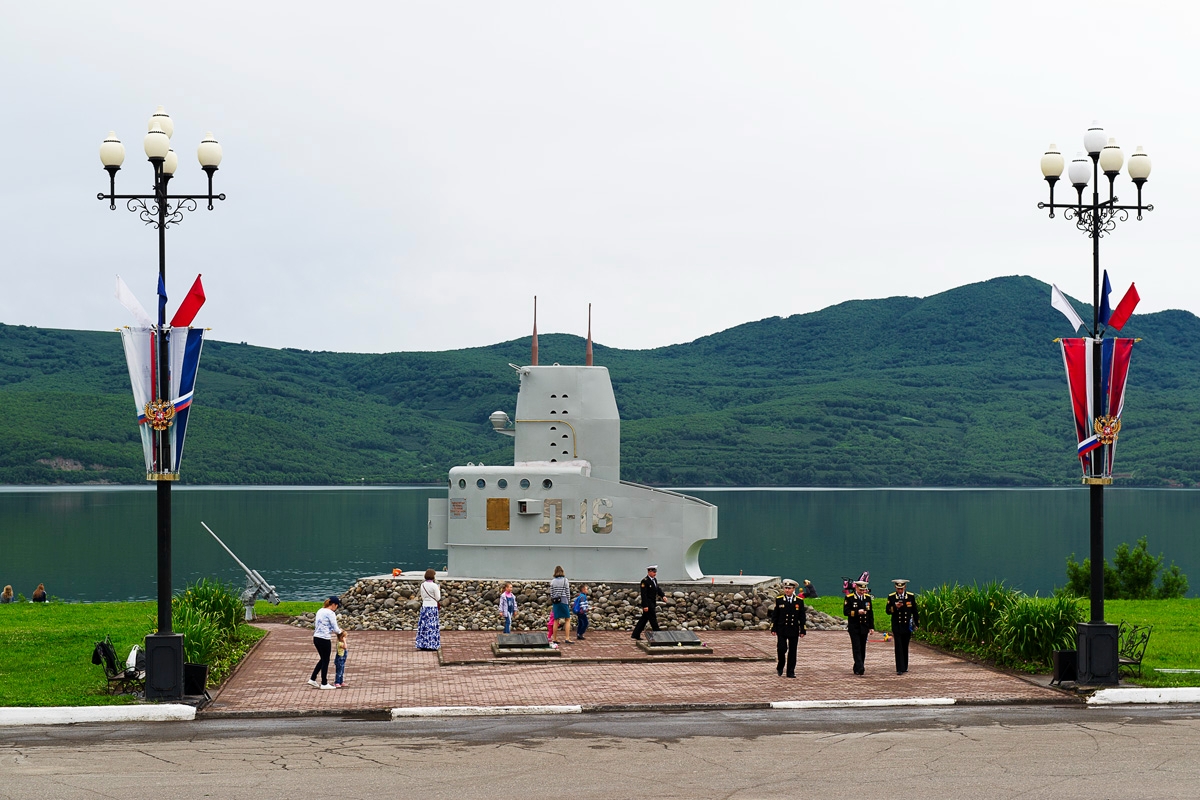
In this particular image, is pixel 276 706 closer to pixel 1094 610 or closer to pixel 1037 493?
pixel 1094 610

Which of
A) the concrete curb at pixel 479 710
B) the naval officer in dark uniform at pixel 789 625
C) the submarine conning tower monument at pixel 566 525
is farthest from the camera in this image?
the submarine conning tower monument at pixel 566 525

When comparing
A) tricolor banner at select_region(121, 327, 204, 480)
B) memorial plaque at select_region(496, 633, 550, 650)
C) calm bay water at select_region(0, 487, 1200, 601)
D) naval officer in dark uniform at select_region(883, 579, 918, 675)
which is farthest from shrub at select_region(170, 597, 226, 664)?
calm bay water at select_region(0, 487, 1200, 601)

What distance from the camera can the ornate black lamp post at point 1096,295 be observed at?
17.0m

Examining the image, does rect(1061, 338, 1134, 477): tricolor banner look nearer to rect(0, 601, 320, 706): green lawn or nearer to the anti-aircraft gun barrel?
rect(0, 601, 320, 706): green lawn

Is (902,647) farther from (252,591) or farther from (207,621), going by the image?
(252,591)

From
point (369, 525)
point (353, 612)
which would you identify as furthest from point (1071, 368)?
point (369, 525)

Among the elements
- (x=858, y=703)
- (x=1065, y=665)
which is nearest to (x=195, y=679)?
(x=858, y=703)

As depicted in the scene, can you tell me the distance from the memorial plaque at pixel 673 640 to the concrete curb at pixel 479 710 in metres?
5.65

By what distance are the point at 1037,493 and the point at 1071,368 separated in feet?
538

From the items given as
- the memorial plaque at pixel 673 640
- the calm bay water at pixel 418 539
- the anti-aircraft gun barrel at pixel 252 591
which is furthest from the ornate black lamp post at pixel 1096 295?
the calm bay water at pixel 418 539

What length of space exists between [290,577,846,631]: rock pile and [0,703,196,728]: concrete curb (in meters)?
10.8

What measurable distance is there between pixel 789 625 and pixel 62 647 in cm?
1178

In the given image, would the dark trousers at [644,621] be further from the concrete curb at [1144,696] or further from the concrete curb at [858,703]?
the concrete curb at [1144,696]

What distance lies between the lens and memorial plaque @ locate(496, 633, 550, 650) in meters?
21.0
